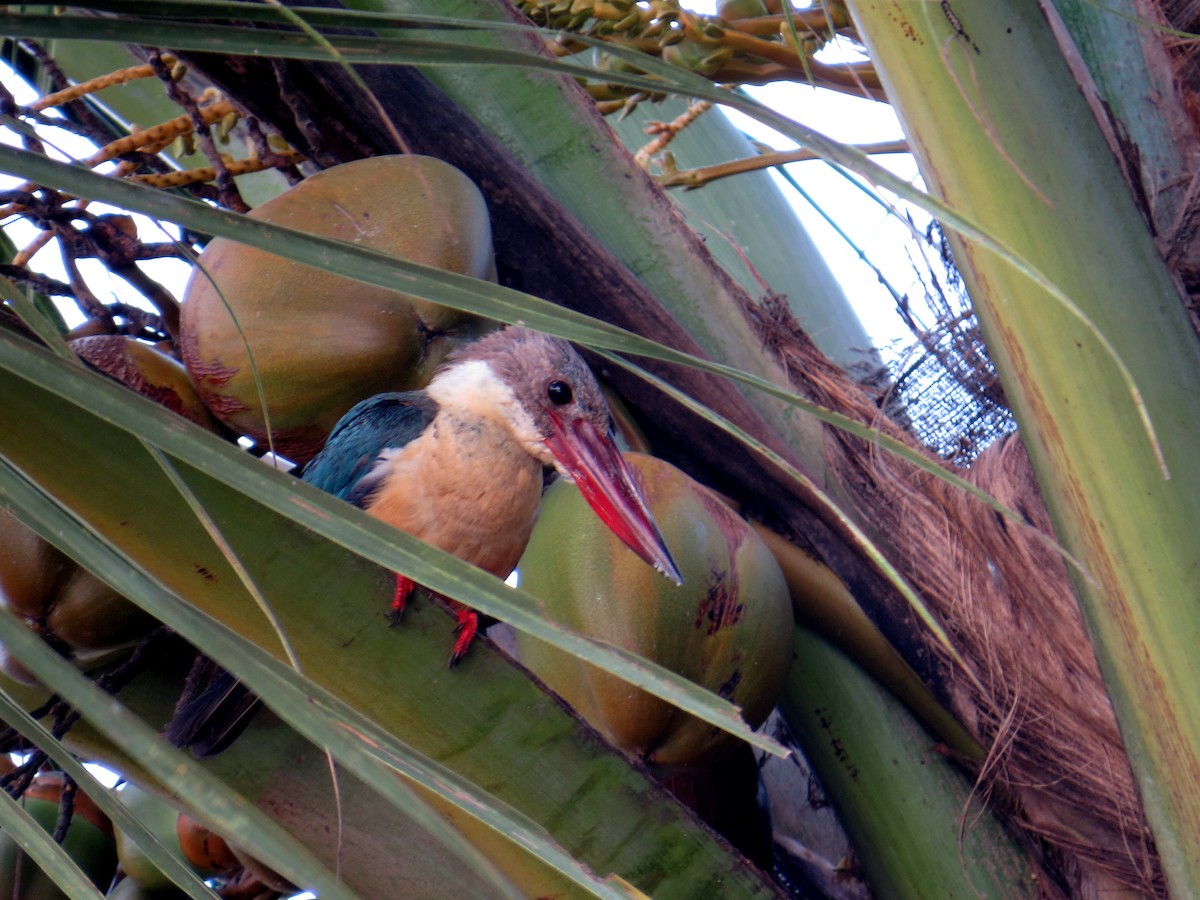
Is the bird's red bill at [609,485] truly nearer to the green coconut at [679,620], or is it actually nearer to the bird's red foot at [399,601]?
the green coconut at [679,620]

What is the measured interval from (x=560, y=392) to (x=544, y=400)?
43 millimetres

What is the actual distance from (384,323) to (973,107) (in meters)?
0.67

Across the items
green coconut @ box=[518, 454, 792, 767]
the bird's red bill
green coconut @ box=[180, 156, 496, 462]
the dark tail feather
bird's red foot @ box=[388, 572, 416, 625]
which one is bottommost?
green coconut @ box=[518, 454, 792, 767]

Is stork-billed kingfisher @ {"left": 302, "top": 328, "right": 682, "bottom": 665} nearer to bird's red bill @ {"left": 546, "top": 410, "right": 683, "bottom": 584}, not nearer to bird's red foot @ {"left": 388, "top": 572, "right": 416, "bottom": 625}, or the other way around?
bird's red bill @ {"left": 546, "top": 410, "right": 683, "bottom": 584}

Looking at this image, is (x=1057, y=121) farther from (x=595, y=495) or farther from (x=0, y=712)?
(x=0, y=712)

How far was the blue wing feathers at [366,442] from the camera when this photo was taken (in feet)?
5.48

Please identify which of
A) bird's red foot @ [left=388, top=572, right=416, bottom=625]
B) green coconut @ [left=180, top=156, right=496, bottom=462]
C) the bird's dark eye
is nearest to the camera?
bird's red foot @ [left=388, top=572, right=416, bottom=625]

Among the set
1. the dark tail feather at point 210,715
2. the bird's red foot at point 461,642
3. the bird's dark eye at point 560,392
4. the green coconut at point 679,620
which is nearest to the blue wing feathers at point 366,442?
the bird's dark eye at point 560,392

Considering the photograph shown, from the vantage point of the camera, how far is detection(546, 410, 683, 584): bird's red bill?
4.42 feet

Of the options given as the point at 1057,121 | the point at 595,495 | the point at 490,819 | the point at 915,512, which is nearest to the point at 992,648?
the point at 915,512

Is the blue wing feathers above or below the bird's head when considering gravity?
above

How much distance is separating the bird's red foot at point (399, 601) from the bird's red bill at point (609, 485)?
1.03 ft

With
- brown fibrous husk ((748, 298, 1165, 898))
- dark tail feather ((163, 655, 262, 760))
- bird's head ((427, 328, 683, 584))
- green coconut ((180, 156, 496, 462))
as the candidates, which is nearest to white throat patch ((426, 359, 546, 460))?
bird's head ((427, 328, 683, 584))

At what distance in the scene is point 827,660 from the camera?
1.56 m
